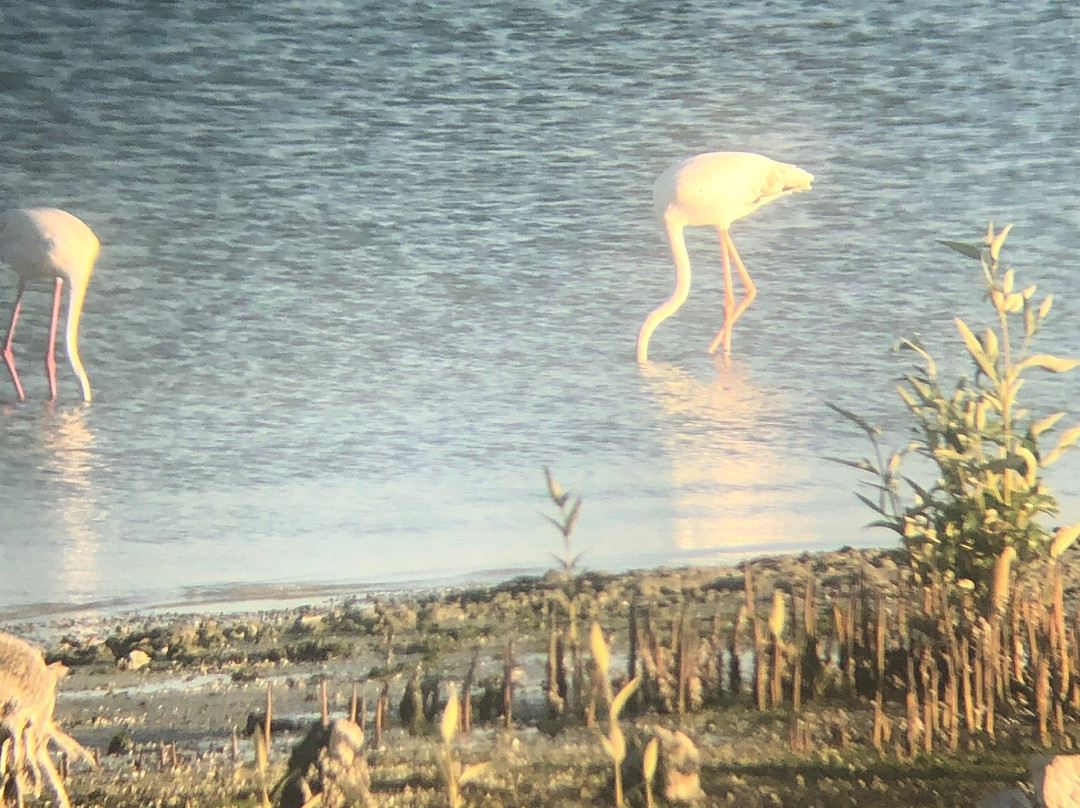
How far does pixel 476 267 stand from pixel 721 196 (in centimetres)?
38

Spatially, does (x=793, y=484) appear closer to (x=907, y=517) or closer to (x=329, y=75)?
(x=907, y=517)

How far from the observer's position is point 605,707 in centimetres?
183

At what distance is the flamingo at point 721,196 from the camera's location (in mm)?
1972

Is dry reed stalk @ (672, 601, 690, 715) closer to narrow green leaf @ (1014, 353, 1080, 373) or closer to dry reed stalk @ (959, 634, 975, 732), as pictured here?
dry reed stalk @ (959, 634, 975, 732)

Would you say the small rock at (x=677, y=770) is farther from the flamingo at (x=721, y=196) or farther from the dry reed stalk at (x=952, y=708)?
the flamingo at (x=721, y=196)

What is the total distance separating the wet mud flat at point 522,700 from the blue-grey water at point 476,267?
6 centimetres

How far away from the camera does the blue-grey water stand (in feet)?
6.23

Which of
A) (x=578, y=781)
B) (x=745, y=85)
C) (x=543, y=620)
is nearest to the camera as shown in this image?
(x=578, y=781)

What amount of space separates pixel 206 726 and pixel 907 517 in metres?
1.04

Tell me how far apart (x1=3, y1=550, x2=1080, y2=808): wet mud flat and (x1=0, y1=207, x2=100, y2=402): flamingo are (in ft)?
1.25

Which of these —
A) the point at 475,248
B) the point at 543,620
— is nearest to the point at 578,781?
the point at 543,620

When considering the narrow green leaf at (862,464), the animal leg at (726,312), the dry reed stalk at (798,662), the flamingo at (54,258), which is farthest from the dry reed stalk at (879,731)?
the flamingo at (54,258)

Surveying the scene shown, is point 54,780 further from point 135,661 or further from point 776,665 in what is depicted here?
point 776,665

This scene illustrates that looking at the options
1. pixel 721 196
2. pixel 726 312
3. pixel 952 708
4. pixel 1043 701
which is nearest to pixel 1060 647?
pixel 1043 701
